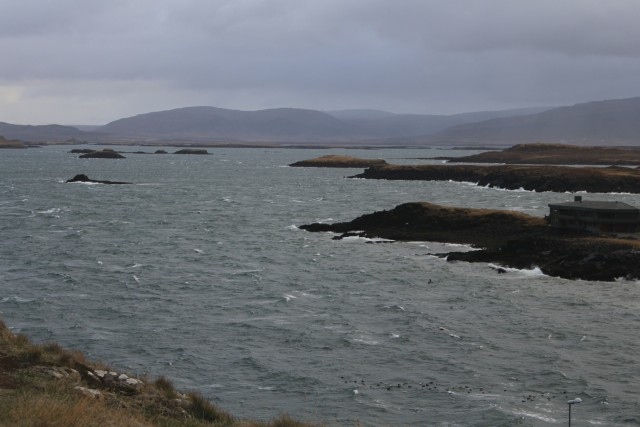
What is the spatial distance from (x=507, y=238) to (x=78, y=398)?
5413 centimetres

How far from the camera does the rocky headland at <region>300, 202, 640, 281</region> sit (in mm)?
53062

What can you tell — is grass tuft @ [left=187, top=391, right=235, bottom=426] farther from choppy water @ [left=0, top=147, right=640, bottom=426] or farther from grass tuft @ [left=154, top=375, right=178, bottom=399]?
choppy water @ [left=0, top=147, right=640, bottom=426]

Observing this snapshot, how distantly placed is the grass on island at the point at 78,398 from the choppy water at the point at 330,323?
690 cm

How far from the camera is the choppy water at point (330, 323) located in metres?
28.8

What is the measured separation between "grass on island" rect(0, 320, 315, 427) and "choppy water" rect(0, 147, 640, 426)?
22.6 feet

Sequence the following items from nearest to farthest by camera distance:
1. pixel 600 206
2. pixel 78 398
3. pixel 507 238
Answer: pixel 78 398 → pixel 600 206 → pixel 507 238

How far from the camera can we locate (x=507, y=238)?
66.6 m

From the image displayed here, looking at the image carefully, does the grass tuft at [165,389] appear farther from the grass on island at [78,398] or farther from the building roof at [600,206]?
the building roof at [600,206]

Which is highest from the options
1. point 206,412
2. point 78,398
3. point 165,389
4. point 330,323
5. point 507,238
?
point 78,398

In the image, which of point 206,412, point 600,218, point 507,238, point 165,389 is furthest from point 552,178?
point 206,412

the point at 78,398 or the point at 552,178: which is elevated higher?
the point at 78,398

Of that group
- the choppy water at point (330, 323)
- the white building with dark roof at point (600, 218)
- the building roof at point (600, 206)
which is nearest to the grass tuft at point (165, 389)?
the choppy water at point (330, 323)

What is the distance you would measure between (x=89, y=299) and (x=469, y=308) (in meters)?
22.3

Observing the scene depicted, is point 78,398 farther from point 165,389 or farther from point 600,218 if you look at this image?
point 600,218
